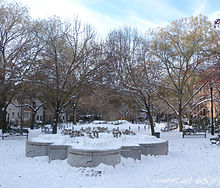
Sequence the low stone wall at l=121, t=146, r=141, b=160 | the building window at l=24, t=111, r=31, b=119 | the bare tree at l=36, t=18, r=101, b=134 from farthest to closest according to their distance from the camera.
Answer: the building window at l=24, t=111, r=31, b=119 < the bare tree at l=36, t=18, r=101, b=134 < the low stone wall at l=121, t=146, r=141, b=160

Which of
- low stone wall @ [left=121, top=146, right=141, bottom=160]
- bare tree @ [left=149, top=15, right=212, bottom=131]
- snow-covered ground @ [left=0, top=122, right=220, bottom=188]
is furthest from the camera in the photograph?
bare tree @ [left=149, top=15, right=212, bottom=131]

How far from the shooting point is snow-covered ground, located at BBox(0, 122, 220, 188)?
6.18 m

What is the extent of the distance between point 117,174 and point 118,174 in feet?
0.11

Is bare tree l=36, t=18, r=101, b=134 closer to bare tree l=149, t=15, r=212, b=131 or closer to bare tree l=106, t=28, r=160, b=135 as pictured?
bare tree l=106, t=28, r=160, b=135

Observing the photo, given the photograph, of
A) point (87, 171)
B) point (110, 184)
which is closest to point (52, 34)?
point (87, 171)

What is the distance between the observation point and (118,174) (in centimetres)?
717

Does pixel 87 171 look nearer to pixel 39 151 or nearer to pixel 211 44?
pixel 39 151

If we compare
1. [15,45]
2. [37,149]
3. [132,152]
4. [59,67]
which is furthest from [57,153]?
[15,45]

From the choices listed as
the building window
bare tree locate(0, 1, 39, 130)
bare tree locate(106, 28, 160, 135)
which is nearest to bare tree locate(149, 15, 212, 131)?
bare tree locate(106, 28, 160, 135)

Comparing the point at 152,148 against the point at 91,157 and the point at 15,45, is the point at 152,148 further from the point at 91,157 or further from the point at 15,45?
the point at 15,45

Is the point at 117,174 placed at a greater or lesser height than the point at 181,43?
lesser

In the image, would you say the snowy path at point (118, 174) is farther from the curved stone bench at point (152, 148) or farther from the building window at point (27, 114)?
the building window at point (27, 114)

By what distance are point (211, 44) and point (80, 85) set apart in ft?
44.5

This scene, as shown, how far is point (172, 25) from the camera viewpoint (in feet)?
73.6
